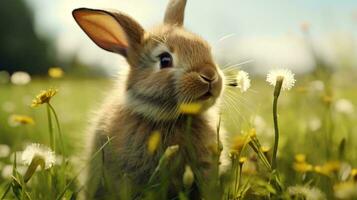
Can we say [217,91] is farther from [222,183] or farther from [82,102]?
[82,102]

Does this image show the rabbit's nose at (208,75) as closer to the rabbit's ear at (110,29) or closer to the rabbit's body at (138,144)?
the rabbit's body at (138,144)

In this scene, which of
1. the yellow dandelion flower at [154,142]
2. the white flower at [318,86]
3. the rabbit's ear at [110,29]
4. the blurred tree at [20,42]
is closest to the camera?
the yellow dandelion flower at [154,142]

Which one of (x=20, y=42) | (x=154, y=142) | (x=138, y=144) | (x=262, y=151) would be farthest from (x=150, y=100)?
(x=20, y=42)

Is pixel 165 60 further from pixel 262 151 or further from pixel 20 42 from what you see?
pixel 20 42

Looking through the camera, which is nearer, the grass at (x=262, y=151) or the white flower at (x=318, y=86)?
the grass at (x=262, y=151)

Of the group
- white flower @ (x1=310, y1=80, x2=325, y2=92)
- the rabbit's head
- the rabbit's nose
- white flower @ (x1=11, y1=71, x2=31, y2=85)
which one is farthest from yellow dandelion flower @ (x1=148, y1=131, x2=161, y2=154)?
white flower @ (x1=310, y1=80, x2=325, y2=92)

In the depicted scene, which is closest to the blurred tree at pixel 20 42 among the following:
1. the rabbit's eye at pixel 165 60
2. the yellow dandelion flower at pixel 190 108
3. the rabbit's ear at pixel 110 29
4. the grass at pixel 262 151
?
the grass at pixel 262 151

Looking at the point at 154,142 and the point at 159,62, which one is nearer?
the point at 154,142

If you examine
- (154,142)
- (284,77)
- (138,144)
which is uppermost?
(284,77)
